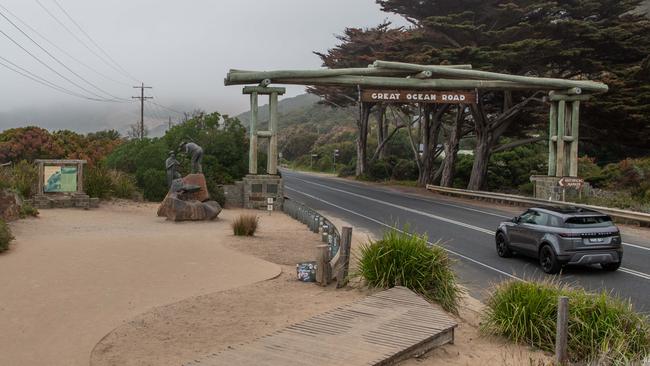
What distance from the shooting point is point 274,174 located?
2498 cm

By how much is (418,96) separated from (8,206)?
55.6 feet

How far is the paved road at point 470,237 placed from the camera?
11.3 meters

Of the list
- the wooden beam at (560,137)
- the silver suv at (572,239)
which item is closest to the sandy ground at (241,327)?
the silver suv at (572,239)

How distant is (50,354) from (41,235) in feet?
33.6

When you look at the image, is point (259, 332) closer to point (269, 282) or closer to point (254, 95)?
point (269, 282)

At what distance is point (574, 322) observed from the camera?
7.21m

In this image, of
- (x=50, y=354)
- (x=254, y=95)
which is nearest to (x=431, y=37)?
(x=254, y=95)

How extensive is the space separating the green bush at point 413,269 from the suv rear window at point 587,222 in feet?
13.1

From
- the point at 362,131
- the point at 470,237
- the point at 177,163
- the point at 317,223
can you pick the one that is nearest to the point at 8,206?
the point at 177,163

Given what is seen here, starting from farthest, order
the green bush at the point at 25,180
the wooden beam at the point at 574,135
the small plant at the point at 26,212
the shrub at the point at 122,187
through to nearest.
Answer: the wooden beam at the point at 574,135 < the shrub at the point at 122,187 < the green bush at the point at 25,180 < the small plant at the point at 26,212

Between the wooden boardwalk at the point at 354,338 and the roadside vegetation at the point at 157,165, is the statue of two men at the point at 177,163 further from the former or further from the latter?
the wooden boardwalk at the point at 354,338

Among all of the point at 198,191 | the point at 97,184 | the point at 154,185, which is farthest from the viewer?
the point at 154,185

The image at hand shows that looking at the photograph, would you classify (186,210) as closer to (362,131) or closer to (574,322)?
(574,322)

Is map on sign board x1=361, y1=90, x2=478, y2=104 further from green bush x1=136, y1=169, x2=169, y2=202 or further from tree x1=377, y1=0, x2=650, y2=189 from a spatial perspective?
green bush x1=136, y1=169, x2=169, y2=202
